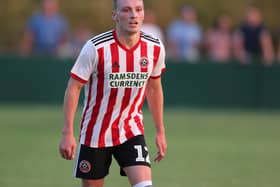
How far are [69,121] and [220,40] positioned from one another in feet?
44.2

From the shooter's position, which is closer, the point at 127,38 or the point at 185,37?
the point at 127,38

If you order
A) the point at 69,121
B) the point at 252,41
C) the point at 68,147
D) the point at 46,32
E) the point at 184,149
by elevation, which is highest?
the point at 46,32

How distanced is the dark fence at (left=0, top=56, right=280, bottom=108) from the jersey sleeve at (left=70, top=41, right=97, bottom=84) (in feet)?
41.6

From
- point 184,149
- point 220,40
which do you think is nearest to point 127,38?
point 184,149

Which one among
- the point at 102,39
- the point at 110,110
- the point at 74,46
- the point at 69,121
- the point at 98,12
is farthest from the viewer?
the point at 98,12

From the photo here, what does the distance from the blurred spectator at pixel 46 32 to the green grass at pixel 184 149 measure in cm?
137

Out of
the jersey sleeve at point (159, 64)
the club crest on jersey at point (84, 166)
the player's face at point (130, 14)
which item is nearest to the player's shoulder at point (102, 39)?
the player's face at point (130, 14)

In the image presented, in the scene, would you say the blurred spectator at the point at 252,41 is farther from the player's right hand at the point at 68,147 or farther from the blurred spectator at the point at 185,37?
the player's right hand at the point at 68,147

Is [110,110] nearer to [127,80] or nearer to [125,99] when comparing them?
[125,99]

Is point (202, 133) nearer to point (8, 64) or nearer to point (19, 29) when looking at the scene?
point (8, 64)

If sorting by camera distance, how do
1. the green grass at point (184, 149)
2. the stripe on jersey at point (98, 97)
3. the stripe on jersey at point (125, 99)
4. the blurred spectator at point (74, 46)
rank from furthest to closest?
the blurred spectator at point (74, 46) → the green grass at point (184, 149) → the stripe on jersey at point (125, 99) → the stripe on jersey at point (98, 97)

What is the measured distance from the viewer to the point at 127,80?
7289mm

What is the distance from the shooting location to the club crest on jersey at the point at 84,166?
735 cm

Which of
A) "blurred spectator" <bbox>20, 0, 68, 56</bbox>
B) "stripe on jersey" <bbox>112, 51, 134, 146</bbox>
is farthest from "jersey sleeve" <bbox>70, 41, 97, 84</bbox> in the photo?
"blurred spectator" <bbox>20, 0, 68, 56</bbox>
